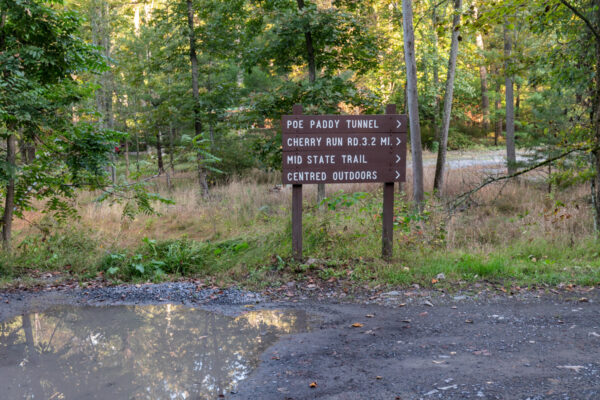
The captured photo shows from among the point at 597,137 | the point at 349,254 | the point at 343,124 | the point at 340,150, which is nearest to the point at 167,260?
the point at 349,254

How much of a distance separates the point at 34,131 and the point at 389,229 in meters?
6.40

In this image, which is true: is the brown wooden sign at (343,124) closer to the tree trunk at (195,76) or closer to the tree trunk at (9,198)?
the tree trunk at (9,198)

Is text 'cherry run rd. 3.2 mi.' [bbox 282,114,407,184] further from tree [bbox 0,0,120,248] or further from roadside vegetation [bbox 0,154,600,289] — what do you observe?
tree [bbox 0,0,120,248]

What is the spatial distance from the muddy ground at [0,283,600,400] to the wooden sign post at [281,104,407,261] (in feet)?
6.05

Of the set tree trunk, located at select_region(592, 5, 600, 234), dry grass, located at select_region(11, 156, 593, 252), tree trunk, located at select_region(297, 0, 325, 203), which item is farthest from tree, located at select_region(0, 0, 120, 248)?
A: tree trunk, located at select_region(592, 5, 600, 234)

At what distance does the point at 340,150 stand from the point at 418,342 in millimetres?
3666

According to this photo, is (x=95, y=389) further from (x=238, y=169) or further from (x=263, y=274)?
(x=238, y=169)

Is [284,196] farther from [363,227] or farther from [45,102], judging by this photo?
[45,102]

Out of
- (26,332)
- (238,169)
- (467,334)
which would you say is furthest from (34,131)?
(238,169)

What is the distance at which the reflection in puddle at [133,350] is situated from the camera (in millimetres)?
3994

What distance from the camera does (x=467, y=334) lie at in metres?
4.93

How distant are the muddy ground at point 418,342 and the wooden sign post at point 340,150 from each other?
1843 mm

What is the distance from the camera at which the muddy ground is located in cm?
373

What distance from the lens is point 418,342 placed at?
475 cm
